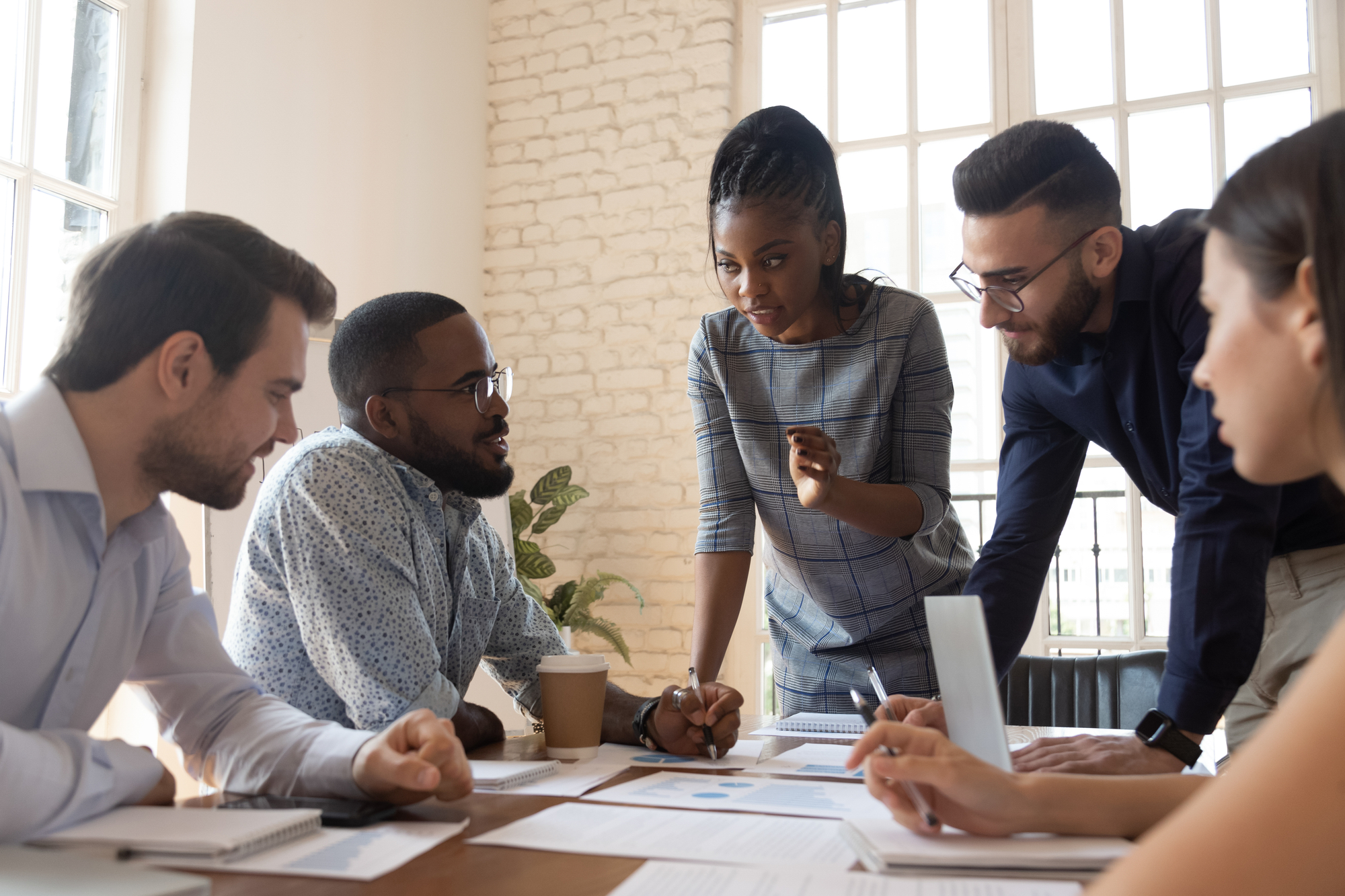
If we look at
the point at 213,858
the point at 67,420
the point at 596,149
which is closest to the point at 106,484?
the point at 67,420

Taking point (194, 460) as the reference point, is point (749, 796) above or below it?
below

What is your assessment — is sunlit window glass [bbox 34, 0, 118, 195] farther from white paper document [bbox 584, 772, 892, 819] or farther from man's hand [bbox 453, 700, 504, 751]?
white paper document [bbox 584, 772, 892, 819]

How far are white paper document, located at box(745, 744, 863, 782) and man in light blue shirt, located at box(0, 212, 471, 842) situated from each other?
0.40 metres

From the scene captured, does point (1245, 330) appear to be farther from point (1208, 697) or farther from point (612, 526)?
point (612, 526)

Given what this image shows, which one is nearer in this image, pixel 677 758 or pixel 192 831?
pixel 192 831

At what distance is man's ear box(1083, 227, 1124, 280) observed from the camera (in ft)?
5.01

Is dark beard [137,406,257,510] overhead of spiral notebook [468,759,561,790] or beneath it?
overhead

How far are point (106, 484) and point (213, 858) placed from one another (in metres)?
0.51

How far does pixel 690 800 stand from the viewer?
3.30 feet

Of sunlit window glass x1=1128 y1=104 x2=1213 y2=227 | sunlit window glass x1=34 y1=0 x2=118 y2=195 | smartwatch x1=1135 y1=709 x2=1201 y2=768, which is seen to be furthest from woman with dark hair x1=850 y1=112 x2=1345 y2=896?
sunlit window glass x1=1128 y1=104 x2=1213 y2=227

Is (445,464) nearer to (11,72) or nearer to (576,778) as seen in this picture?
(576,778)

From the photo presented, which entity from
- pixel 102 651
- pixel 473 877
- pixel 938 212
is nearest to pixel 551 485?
pixel 938 212

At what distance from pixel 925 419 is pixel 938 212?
2638 millimetres

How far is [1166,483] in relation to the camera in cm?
159
